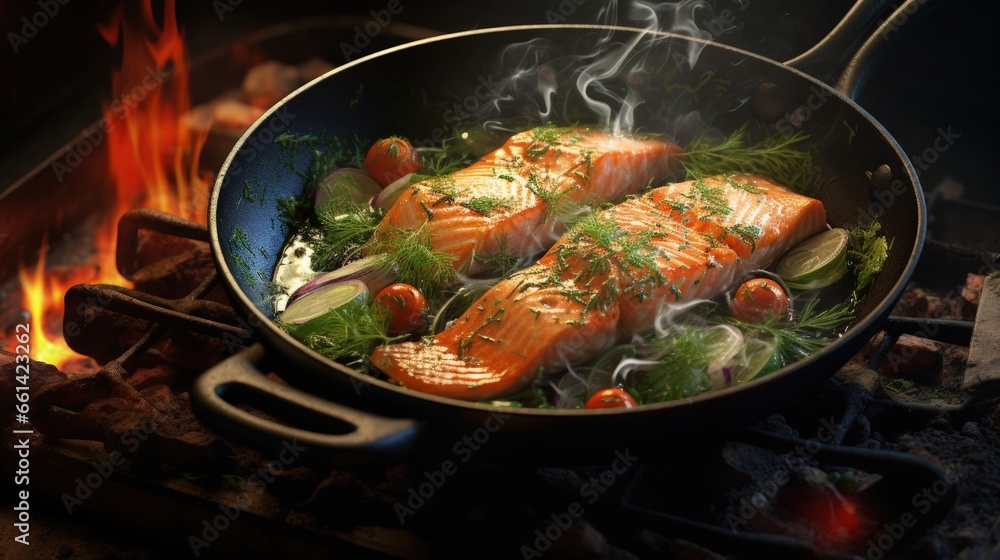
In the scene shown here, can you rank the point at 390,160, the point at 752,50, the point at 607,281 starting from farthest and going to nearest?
the point at 752,50 < the point at 390,160 < the point at 607,281

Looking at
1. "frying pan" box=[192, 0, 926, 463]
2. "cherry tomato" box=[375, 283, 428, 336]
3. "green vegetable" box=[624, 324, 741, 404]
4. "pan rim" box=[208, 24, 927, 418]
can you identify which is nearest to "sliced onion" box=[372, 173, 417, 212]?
"frying pan" box=[192, 0, 926, 463]

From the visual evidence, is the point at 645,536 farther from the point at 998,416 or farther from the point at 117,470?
the point at 117,470

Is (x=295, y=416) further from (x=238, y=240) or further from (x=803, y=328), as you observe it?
(x=803, y=328)

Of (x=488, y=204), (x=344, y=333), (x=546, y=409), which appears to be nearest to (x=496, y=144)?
(x=488, y=204)

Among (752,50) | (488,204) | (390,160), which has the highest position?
(752,50)

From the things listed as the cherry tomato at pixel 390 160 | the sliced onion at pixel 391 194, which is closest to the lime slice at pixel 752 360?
the sliced onion at pixel 391 194

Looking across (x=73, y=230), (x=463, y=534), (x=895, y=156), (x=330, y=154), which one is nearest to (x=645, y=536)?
(x=463, y=534)

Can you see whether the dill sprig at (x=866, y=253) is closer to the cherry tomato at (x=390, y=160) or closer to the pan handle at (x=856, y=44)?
the pan handle at (x=856, y=44)
